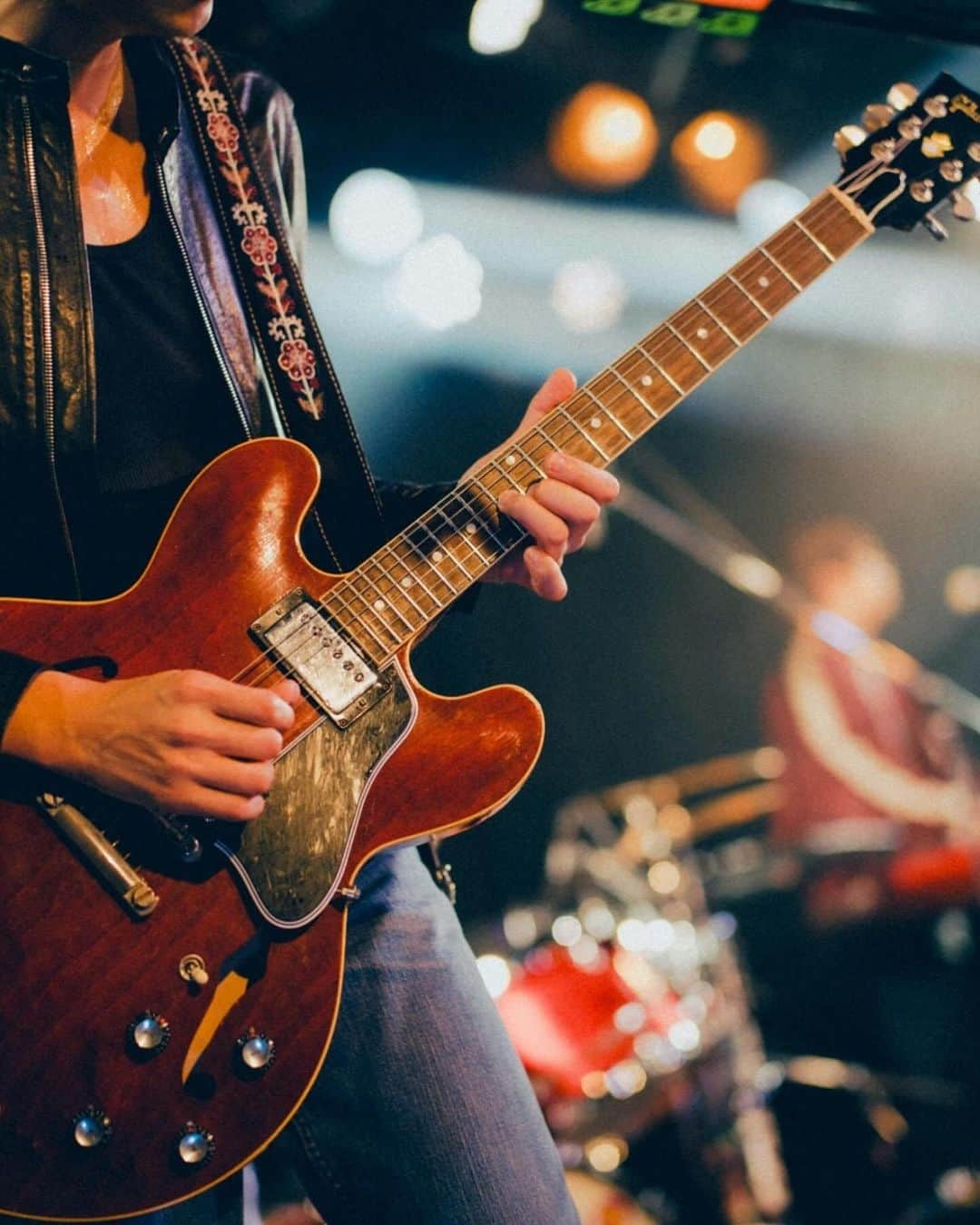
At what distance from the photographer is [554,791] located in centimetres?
486

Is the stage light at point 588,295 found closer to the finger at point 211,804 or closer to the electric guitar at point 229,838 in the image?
the electric guitar at point 229,838

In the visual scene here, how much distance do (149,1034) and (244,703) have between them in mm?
399

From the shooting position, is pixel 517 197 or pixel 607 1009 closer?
pixel 607 1009

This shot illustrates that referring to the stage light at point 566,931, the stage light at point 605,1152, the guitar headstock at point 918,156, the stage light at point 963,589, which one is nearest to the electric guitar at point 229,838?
the guitar headstock at point 918,156

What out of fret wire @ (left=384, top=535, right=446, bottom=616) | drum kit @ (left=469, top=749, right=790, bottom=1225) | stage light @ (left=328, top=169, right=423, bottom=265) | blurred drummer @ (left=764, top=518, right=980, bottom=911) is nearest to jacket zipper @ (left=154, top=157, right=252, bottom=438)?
fret wire @ (left=384, top=535, right=446, bottom=616)

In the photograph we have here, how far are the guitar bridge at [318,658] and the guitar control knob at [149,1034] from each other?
41 cm

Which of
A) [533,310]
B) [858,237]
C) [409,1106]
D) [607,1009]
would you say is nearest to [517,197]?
[533,310]

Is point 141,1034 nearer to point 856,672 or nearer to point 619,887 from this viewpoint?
point 619,887

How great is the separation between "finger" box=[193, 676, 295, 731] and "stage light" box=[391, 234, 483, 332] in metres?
3.46

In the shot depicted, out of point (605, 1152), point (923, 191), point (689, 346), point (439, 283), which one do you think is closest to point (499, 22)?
point (439, 283)

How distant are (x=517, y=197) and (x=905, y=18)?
8.10 feet

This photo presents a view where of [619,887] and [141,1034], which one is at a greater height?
[141,1034]

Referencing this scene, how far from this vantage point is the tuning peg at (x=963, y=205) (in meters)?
1.87

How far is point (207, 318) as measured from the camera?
5.47 ft
